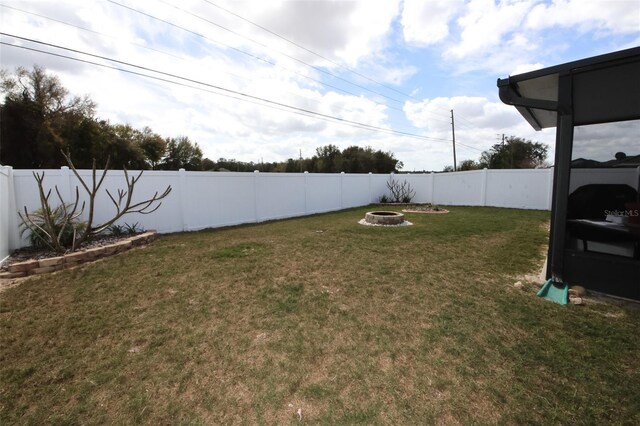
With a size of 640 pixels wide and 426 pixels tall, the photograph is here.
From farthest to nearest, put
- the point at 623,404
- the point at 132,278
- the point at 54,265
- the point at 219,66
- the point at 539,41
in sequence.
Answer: the point at 219,66, the point at 539,41, the point at 54,265, the point at 132,278, the point at 623,404

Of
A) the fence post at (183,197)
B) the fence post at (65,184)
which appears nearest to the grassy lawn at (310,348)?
the fence post at (65,184)

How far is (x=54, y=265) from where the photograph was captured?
458cm

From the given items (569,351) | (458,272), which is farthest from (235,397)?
(458,272)

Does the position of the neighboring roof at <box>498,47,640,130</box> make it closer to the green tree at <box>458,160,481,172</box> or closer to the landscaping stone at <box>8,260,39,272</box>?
the landscaping stone at <box>8,260,39,272</box>

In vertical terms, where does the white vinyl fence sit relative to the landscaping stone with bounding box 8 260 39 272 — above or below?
above

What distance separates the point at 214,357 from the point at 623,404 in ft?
9.78

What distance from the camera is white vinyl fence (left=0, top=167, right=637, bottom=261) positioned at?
18.2ft

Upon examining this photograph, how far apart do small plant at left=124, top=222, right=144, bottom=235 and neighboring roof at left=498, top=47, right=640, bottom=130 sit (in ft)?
26.2

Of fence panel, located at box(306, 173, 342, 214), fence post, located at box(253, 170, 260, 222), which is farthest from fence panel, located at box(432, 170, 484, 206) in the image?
fence post, located at box(253, 170, 260, 222)

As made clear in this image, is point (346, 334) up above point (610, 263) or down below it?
below

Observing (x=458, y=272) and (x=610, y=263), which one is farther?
(x=458, y=272)

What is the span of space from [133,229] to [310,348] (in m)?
6.37

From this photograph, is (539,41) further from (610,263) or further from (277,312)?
(277,312)

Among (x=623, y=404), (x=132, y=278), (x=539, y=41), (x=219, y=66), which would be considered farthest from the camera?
(x=219, y=66)
